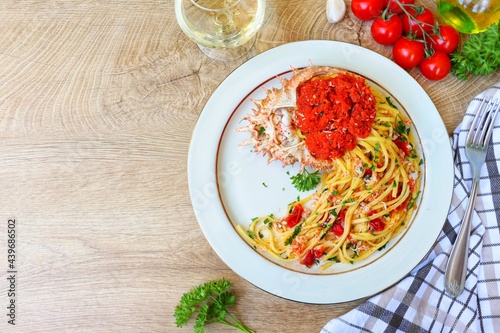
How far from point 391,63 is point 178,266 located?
1725mm

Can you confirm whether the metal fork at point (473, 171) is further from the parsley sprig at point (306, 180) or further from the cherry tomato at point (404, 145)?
the parsley sprig at point (306, 180)

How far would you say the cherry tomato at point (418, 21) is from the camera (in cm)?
331

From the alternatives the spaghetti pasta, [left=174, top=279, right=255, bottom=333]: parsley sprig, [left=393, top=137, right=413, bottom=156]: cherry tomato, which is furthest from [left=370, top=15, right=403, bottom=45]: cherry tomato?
[left=174, top=279, right=255, bottom=333]: parsley sprig

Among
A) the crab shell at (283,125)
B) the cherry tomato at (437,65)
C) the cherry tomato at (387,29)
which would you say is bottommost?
the crab shell at (283,125)

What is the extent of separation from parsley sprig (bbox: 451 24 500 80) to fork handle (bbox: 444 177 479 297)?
790mm

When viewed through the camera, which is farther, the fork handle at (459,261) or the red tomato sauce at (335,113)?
the fork handle at (459,261)

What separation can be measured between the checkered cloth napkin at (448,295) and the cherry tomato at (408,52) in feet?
1.50

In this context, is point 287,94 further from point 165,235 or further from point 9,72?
point 9,72

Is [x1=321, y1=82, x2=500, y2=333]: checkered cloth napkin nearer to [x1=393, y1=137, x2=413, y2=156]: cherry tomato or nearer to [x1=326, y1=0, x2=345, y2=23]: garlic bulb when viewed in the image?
[x1=393, y1=137, x2=413, y2=156]: cherry tomato

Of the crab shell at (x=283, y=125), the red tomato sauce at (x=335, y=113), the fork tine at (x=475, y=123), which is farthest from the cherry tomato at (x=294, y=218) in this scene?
the fork tine at (x=475, y=123)

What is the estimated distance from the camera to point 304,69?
3.23 m

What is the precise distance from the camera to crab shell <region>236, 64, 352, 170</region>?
10.3 ft

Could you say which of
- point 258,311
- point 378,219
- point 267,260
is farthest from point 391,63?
point 258,311

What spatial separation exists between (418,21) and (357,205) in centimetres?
113
